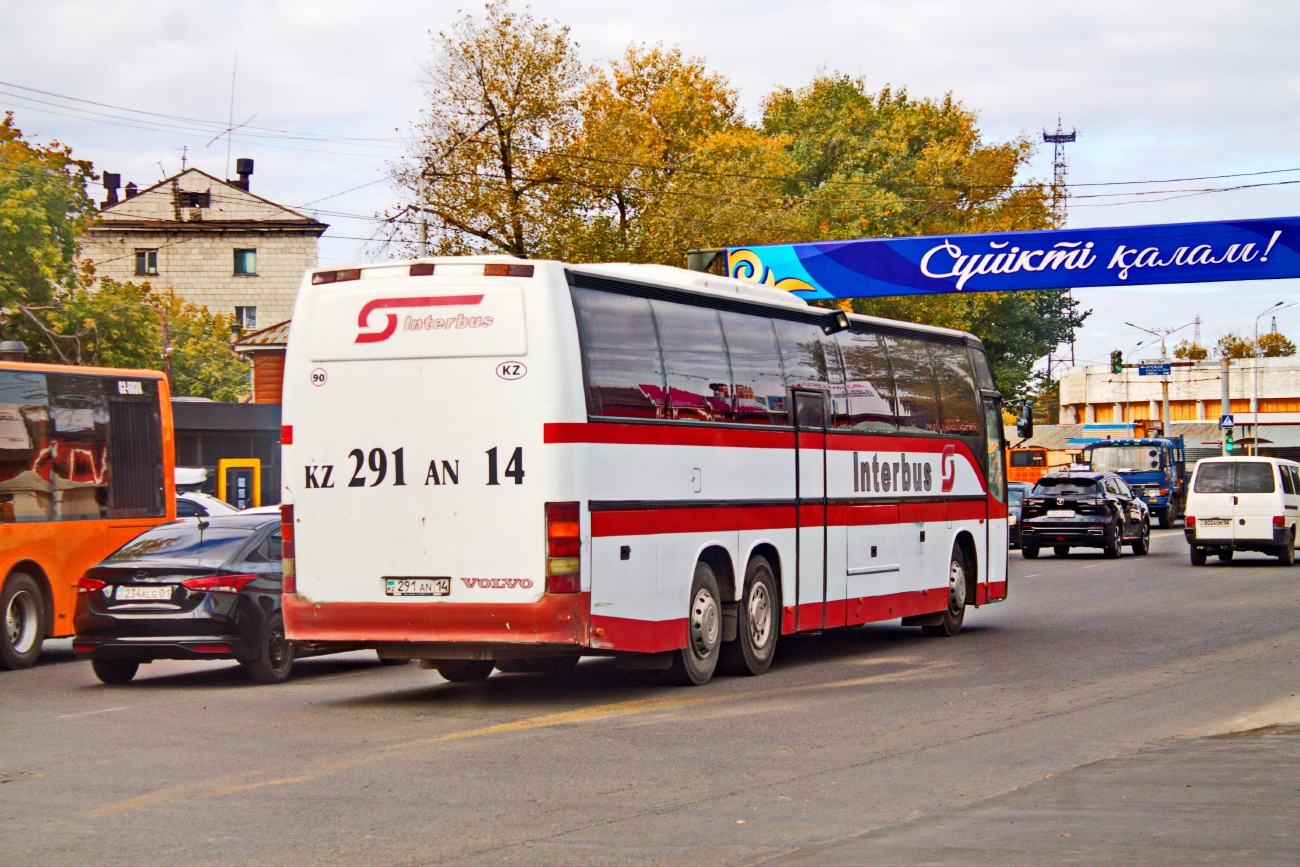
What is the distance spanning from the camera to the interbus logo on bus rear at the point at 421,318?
12359mm

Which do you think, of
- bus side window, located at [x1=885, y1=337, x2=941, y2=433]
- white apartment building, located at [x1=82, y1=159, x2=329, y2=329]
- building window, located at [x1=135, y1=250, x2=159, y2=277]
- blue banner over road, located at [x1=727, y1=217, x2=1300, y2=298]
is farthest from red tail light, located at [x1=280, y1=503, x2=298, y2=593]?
building window, located at [x1=135, y1=250, x2=159, y2=277]

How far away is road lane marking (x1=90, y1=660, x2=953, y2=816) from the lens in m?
8.98

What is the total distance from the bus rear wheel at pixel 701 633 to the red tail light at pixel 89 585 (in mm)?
4899

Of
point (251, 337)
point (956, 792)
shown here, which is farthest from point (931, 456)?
point (251, 337)

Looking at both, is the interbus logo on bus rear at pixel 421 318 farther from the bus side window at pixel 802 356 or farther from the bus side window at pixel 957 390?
the bus side window at pixel 957 390

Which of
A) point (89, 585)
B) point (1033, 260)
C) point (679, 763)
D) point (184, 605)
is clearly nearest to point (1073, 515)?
point (1033, 260)

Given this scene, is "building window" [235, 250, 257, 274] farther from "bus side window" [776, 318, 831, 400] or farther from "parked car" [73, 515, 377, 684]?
"bus side window" [776, 318, 831, 400]

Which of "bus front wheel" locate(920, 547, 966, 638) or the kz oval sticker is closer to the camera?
the kz oval sticker

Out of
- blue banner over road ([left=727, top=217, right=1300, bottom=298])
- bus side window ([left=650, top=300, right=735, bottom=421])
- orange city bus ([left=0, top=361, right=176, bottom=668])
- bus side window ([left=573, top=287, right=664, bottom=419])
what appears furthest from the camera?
blue banner over road ([left=727, top=217, right=1300, bottom=298])

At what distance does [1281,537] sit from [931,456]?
15.9 meters

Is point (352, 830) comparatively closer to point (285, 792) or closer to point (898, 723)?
point (285, 792)

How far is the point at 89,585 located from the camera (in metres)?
14.5

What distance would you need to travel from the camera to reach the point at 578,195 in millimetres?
44375

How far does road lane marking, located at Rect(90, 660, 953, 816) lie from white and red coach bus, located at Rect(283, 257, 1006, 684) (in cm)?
47
